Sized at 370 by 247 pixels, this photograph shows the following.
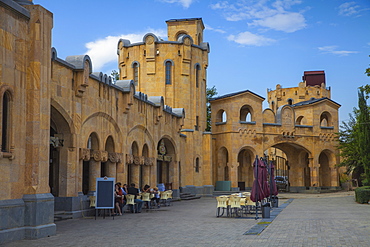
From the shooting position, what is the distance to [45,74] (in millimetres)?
13703

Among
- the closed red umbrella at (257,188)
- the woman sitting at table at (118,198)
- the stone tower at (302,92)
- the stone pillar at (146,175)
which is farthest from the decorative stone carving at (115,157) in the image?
the stone tower at (302,92)

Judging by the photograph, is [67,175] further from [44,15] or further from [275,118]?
[275,118]

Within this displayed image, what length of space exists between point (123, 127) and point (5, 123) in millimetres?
11479

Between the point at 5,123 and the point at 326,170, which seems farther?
the point at 326,170

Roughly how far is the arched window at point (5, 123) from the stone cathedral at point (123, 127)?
0.09 feet

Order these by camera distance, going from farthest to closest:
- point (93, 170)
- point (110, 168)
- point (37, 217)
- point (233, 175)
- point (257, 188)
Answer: point (233, 175), point (110, 168), point (93, 170), point (257, 188), point (37, 217)

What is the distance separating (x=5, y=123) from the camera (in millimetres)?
12531

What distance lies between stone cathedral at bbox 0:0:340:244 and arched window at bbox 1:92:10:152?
0.03 metres

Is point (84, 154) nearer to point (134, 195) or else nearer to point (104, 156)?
point (104, 156)

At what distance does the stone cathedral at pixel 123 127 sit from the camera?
12.8 metres

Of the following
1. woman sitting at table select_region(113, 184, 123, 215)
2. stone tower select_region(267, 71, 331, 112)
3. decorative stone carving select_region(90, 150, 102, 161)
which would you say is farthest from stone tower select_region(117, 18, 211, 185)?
stone tower select_region(267, 71, 331, 112)

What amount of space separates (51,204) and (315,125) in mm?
38709

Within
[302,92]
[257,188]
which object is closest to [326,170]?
[302,92]

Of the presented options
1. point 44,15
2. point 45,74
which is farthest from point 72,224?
point 44,15
